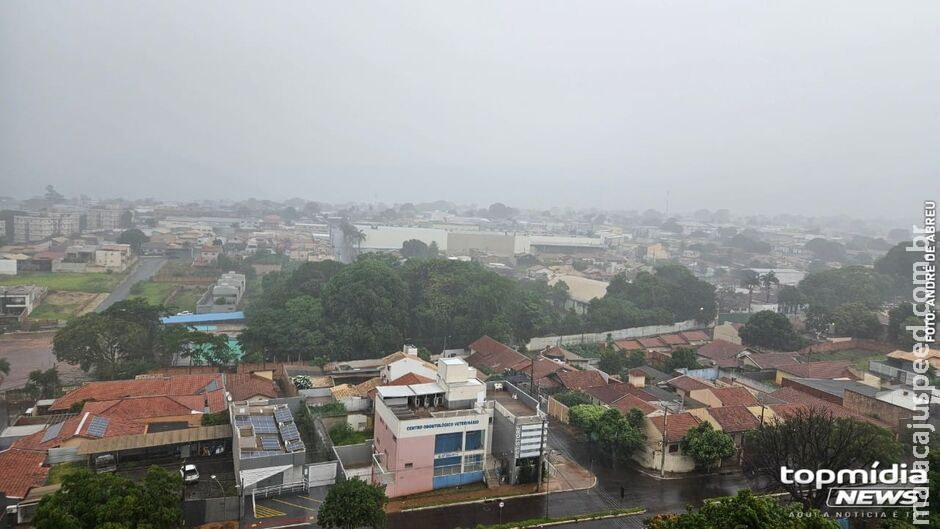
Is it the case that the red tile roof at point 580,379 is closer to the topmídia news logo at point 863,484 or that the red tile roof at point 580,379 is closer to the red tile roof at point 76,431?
the topmídia news logo at point 863,484

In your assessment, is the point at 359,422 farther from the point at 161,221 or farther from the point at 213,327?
the point at 161,221

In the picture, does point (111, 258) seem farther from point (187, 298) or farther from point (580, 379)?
point (580, 379)

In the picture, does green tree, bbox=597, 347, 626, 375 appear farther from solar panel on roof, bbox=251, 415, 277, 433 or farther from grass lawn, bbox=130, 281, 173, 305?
grass lawn, bbox=130, 281, 173, 305

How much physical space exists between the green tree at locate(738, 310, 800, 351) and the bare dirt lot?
2377 cm

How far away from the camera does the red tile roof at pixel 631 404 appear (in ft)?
48.0

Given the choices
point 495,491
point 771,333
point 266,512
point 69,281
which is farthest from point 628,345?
point 69,281

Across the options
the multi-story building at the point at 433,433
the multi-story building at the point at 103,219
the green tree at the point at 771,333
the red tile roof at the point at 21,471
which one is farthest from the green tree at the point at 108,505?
the multi-story building at the point at 103,219

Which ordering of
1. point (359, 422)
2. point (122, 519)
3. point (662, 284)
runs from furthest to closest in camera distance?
point (662, 284) → point (359, 422) → point (122, 519)

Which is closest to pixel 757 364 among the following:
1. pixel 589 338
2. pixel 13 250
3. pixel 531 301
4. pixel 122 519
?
pixel 589 338

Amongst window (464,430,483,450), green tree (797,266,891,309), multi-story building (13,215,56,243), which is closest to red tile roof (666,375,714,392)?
window (464,430,483,450)

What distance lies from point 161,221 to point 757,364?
210 feet

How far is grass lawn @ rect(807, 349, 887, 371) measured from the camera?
74.4ft

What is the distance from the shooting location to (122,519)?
7855 millimetres

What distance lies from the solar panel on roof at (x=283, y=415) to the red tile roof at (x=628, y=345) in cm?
1464
